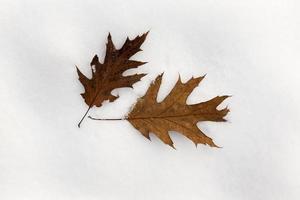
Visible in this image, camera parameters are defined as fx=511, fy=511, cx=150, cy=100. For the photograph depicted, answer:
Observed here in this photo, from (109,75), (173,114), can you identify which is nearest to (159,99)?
(173,114)

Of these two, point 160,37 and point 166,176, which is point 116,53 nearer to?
point 160,37

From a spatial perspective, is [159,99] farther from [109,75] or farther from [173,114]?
[109,75]
